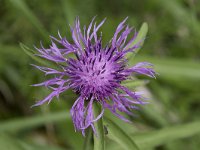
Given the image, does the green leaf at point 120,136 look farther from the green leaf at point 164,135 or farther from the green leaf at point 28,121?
the green leaf at point 28,121

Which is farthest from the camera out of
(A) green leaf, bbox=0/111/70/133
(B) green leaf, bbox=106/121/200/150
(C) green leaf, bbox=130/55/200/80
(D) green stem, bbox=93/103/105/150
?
(C) green leaf, bbox=130/55/200/80

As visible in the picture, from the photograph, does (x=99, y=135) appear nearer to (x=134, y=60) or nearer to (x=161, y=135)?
(x=161, y=135)

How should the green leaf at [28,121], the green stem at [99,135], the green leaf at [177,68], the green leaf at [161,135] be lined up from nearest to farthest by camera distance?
the green stem at [99,135]
the green leaf at [161,135]
the green leaf at [28,121]
the green leaf at [177,68]

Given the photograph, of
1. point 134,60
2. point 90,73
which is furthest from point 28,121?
point 90,73

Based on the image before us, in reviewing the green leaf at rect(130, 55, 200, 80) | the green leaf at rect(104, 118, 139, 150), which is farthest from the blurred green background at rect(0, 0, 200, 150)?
the green leaf at rect(104, 118, 139, 150)

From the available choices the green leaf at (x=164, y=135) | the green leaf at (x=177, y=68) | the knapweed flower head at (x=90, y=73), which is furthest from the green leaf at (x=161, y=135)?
the knapweed flower head at (x=90, y=73)

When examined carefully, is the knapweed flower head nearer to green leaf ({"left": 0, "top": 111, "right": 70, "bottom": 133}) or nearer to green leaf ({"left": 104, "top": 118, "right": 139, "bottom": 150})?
green leaf ({"left": 104, "top": 118, "right": 139, "bottom": 150})
